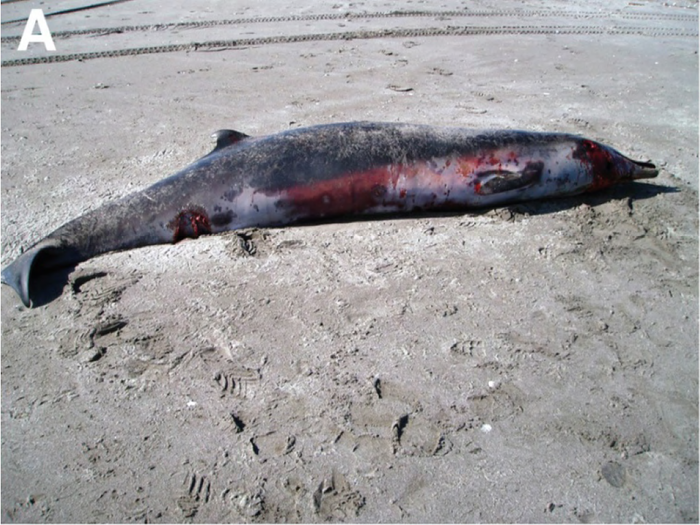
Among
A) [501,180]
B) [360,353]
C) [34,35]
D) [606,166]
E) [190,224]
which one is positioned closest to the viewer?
[360,353]

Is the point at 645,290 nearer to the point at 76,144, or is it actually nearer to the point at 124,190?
the point at 124,190

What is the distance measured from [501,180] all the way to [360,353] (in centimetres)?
173

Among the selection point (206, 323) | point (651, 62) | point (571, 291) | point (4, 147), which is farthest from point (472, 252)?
point (651, 62)

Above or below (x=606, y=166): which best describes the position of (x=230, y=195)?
above

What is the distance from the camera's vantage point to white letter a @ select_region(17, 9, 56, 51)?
25.8 ft

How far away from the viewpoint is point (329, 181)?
3660mm

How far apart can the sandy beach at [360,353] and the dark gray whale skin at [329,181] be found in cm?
13

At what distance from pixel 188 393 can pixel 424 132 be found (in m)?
2.34

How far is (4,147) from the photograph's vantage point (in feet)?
16.4

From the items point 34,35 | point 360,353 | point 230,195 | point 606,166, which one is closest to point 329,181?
point 230,195

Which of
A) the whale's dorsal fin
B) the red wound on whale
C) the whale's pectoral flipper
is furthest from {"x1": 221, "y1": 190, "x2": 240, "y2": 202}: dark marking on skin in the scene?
the whale's pectoral flipper

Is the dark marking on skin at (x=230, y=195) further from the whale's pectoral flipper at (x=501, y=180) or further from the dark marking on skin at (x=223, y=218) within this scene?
the whale's pectoral flipper at (x=501, y=180)

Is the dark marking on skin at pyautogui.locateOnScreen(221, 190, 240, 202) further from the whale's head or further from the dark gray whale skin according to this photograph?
the whale's head

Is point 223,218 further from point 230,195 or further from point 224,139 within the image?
point 224,139
